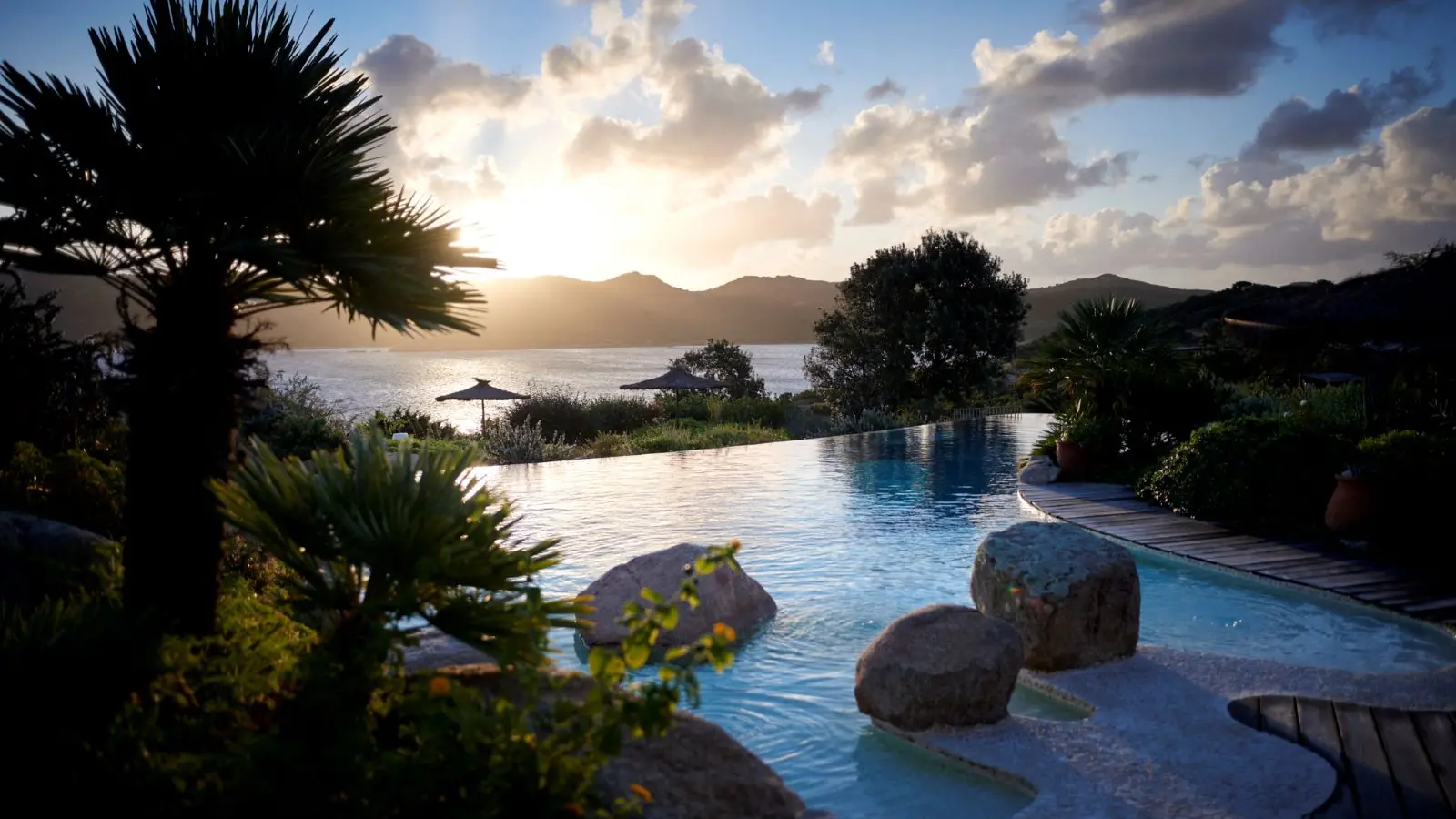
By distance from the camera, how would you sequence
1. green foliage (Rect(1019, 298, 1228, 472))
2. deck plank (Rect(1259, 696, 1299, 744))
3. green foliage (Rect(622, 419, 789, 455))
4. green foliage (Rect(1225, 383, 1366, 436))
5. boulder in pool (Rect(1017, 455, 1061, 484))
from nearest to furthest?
deck plank (Rect(1259, 696, 1299, 744))
green foliage (Rect(1225, 383, 1366, 436))
boulder in pool (Rect(1017, 455, 1061, 484))
green foliage (Rect(1019, 298, 1228, 472))
green foliage (Rect(622, 419, 789, 455))

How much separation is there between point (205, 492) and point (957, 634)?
4.38 metres

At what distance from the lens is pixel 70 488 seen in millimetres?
6656

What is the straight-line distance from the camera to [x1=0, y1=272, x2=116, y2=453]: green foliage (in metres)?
7.47

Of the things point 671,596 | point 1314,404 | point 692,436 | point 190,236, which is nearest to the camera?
point 190,236

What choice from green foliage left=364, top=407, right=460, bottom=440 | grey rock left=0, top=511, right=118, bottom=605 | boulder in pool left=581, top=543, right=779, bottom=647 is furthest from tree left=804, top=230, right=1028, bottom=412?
grey rock left=0, top=511, right=118, bottom=605

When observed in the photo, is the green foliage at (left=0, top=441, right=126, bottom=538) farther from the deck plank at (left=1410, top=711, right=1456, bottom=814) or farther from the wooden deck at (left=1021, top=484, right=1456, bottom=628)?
the wooden deck at (left=1021, top=484, right=1456, bottom=628)

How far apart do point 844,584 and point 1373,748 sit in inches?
212

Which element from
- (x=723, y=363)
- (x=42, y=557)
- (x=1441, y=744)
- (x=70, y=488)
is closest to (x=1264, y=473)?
(x=1441, y=744)

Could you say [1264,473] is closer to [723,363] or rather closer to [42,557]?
[42,557]

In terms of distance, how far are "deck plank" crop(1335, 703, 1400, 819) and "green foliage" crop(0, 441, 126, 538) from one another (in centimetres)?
783

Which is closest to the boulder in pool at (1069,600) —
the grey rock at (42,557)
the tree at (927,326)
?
the grey rock at (42,557)

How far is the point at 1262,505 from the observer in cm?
1089

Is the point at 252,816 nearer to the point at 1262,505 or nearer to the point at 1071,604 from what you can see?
the point at 1071,604

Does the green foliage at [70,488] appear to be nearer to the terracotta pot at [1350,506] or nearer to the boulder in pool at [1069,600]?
the boulder in pool at [1069,600]
